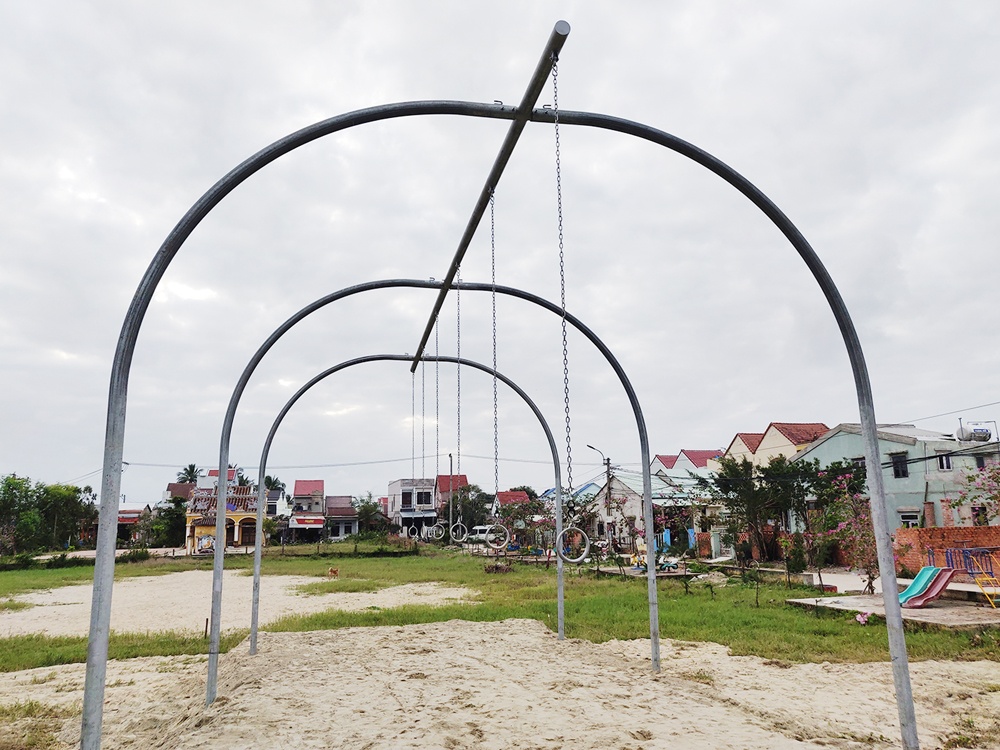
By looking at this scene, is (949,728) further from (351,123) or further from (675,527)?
(675,527)

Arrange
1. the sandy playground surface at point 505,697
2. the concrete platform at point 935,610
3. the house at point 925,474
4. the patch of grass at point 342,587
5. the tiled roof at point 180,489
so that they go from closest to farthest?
the sandy playground surface at point 505,697 < the concrete platform at point 935,610 < the patch of grass at point 342,587 < the house at point 925,474 < the tiled roof at point 180,489

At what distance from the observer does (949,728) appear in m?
5.60

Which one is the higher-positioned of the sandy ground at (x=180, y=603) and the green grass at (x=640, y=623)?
the green grass at (x=640, y=623)

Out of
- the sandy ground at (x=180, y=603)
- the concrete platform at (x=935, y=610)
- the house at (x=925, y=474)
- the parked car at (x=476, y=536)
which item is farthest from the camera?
the house at (x=925, y=474)

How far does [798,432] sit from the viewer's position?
1251 inches

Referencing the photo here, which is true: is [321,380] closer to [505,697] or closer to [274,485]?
[505,697]

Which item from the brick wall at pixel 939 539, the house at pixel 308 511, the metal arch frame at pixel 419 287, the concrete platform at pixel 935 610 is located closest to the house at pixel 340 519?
the house at pixel 308 511

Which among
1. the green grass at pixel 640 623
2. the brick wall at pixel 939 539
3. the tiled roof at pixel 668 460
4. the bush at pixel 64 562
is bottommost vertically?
the bush at pixel 64 562

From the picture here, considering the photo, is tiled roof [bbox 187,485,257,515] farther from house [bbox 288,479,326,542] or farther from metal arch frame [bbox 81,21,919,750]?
metal arch frame [bbox 81,21,919,750]

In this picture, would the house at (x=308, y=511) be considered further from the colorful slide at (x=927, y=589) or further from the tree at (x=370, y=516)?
the colorful slide at (x=927, y=589)

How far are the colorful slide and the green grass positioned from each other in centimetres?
154

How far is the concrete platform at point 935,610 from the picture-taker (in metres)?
9.80

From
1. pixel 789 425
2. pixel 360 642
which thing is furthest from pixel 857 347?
pixel 789 425

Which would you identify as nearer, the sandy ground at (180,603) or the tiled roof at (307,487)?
the sandy ground at (180,603)
